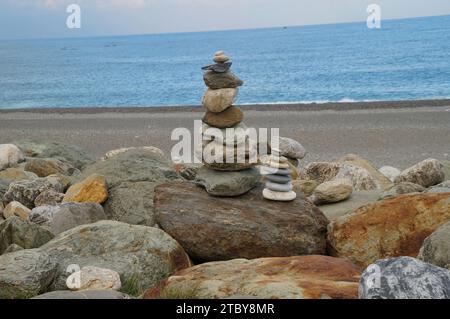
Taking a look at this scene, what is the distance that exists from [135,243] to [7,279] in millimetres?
1423

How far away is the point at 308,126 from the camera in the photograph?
24844 millimetres

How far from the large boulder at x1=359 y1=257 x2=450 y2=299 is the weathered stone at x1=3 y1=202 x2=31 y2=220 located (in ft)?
19.6

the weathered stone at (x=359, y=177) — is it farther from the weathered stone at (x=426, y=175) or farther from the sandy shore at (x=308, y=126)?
the sandy shore at (x=308, y=126)

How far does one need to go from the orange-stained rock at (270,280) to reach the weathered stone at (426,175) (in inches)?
185

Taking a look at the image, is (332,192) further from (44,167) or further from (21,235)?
(44,167)

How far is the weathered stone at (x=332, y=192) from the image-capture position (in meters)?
9.17

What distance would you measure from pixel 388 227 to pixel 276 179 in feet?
4.11

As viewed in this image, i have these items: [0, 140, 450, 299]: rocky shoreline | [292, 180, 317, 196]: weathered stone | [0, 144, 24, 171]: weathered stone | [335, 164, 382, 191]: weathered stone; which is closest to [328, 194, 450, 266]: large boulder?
[0, 140, 450, 299]: rocky shoreline

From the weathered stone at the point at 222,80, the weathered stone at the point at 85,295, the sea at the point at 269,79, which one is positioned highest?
the weathered stone at the point at 222,80

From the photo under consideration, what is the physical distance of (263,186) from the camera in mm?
8070

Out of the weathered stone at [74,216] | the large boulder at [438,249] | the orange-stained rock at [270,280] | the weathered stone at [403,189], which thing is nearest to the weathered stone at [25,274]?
the orange-stained rock at [270,280]

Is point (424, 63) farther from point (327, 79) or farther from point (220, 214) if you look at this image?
point (220, 214)

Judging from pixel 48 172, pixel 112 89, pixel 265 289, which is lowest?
pixel 112 89

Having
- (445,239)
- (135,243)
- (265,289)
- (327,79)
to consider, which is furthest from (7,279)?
(327,79)
